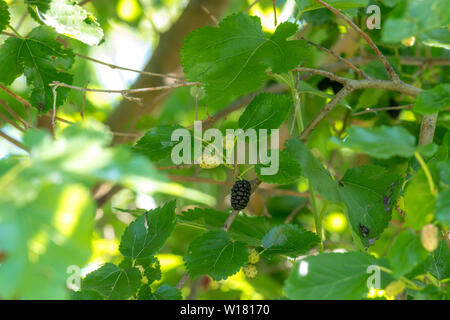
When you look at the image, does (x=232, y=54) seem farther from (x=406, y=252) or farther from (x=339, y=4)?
(x=406, y=252)

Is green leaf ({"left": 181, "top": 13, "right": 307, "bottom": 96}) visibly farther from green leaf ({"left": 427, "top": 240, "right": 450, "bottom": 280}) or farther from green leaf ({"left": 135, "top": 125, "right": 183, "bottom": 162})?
green leaf ({"left": 427, "top": 240, "right": 450, "bottom": 280})

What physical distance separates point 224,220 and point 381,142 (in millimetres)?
336

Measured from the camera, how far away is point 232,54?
68 cm

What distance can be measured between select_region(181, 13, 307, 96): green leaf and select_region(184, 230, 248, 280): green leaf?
0.19 meters

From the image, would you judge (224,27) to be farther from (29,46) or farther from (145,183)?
(145,183)

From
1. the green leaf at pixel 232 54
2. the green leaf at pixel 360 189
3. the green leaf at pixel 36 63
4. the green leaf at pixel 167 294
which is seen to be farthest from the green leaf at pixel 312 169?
the green leaf at pixel 36 63

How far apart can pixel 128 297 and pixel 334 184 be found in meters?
0.29

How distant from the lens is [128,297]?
1.85 ft

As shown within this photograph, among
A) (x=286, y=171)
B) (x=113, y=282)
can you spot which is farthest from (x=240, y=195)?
(x=113, y=282)

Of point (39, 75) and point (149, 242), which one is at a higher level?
point (39, 75)

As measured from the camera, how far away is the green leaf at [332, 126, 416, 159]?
0.43 m

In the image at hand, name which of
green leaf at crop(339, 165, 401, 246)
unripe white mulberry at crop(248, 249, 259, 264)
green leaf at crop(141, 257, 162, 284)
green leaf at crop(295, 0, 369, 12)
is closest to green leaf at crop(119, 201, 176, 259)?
green leaf at crop(141, 257, 162, 284)

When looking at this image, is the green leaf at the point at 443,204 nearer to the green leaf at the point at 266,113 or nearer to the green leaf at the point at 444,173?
the green leaf at the point at 444,173

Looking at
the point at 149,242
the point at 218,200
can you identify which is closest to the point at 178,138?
the point at 149,242
